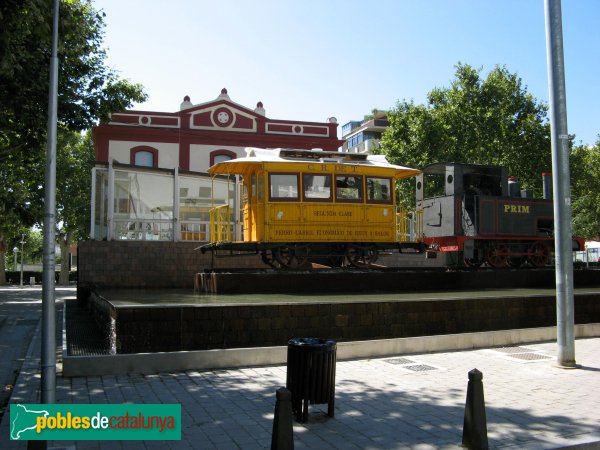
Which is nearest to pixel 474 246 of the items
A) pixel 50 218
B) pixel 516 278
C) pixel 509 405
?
pixel 516 278

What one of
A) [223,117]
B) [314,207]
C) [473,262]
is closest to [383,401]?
[314,207]

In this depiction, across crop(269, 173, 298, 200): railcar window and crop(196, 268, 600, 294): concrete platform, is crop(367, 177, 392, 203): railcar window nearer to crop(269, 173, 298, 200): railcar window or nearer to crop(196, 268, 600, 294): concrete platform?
crop(196, 268, 600, 294): concrete platform

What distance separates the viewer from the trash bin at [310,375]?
545cm

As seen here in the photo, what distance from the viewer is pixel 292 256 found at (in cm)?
1300

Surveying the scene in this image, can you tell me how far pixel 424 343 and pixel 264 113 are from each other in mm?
26276

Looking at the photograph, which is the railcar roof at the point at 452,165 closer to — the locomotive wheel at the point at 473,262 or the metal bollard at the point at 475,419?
the locomotive wheel at the point at 473,262

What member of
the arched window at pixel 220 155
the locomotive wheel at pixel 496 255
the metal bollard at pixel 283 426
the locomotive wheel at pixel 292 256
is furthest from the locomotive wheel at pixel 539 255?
the arched window at pixel 220 155

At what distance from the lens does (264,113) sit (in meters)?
33.3

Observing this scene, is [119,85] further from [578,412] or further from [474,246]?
[578,412]

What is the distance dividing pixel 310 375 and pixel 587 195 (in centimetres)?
4482

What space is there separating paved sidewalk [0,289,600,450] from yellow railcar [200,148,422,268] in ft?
15.8

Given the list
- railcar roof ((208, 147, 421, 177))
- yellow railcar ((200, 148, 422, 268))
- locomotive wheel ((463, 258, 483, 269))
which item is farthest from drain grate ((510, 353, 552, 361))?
locomotive wheel ((463, 258, 483, 269))

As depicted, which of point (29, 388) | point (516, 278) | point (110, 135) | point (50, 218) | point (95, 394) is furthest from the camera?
point (110, 135)

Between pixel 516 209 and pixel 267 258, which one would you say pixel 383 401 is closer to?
pixel 267 258
